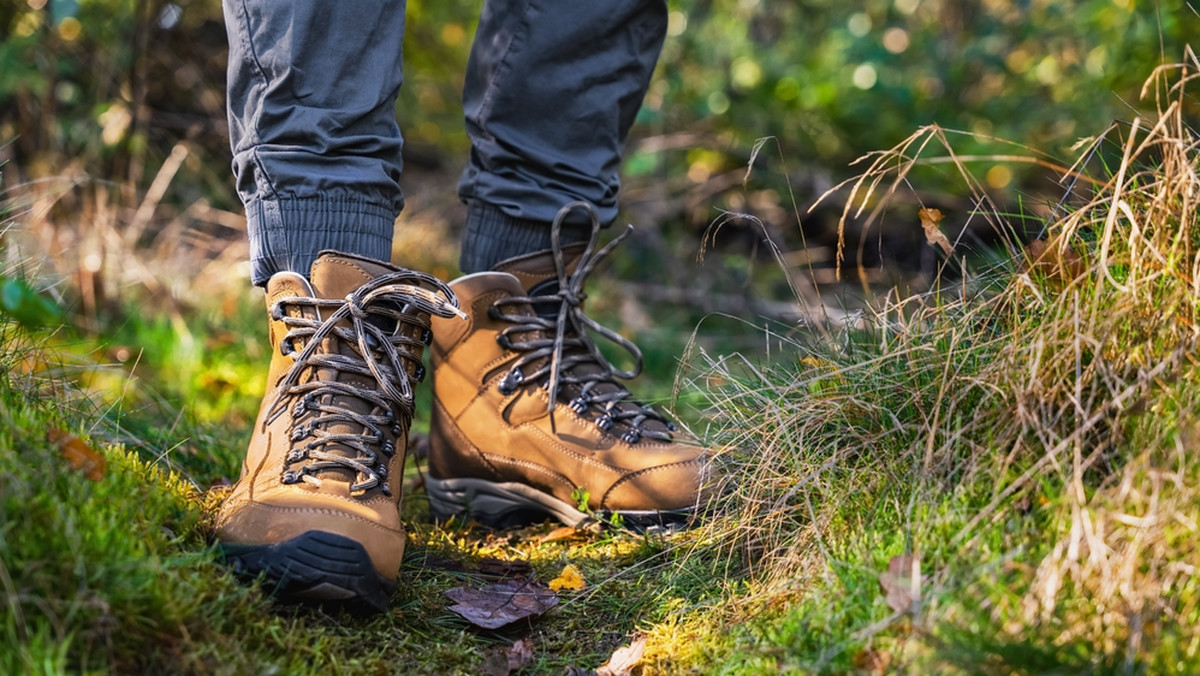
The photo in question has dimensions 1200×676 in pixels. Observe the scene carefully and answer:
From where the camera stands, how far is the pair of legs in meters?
1.54

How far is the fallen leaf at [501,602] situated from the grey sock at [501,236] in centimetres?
76

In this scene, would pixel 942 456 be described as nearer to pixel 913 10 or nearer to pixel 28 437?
pixel 28 437

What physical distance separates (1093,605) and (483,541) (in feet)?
3.99

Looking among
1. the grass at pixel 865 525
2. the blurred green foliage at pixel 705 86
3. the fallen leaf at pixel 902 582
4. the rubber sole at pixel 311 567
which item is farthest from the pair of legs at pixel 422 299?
the blurred green foliage at pixel 705 86

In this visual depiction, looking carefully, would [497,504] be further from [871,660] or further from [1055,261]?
[1055,261]

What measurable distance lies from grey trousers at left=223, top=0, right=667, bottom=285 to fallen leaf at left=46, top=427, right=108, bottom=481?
0.49 m

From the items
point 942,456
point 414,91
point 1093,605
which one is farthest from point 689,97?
point 1093,605

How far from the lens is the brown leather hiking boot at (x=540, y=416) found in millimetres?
1916

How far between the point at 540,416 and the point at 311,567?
2.30 feet

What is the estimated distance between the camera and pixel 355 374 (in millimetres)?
1646

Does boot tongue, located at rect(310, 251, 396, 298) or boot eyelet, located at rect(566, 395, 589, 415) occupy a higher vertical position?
boot tongue, located at rect(310, 251, 396, 298)

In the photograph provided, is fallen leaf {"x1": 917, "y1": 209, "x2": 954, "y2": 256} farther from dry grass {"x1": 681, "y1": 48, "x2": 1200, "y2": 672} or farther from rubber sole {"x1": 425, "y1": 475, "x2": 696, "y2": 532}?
rubber sole {"x1": 425, "y1": 475, "x2": 696, "y2": 532}

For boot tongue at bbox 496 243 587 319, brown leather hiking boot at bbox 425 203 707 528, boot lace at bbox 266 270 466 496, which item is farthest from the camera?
boot tongue at bbox 496 243 587 319

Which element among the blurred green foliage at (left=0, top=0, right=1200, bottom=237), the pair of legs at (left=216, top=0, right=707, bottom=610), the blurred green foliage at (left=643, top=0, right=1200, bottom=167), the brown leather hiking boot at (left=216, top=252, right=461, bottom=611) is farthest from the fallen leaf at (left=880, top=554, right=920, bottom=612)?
the blurred green foliage at (left=643, top=0, right=1200, bottom=167)
